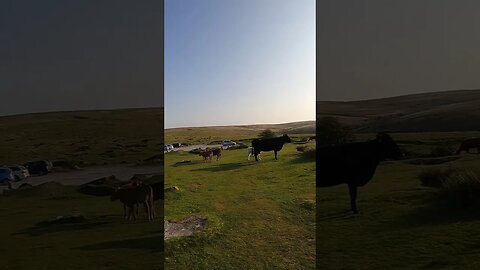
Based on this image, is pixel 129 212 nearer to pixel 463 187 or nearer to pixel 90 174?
pixel 90 174

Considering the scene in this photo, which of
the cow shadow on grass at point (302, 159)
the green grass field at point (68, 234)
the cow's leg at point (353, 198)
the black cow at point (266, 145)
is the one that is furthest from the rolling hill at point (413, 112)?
the green grass field at point (68, 234)

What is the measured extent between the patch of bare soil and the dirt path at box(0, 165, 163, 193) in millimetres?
847

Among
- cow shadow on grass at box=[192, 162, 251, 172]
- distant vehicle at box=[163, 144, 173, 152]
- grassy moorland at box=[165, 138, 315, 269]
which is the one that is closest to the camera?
distant vehicle at box=[163, 144, 173, 152]

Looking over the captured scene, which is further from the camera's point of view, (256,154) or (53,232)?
(256,154)

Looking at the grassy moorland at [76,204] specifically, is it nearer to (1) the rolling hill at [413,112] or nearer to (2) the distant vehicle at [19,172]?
(2) the distant vehicle at [19,172]

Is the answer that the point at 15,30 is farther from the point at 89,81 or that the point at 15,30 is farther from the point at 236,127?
the point at 236,127

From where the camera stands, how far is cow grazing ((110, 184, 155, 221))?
461 cm

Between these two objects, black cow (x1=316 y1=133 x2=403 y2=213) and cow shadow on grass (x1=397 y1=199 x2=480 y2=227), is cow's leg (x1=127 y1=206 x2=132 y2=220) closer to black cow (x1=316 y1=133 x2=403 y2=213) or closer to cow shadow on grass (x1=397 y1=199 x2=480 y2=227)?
black cow (x1=316 y1=133 x2=403 y2=213)

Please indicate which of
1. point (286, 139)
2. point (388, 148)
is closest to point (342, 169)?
point (388, 148)

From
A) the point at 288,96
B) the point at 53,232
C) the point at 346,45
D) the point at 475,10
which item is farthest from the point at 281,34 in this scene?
the point at 53,232

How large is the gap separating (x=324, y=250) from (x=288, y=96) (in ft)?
6.17

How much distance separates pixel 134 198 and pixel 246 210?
1.51 meters

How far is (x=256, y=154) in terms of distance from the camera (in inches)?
229

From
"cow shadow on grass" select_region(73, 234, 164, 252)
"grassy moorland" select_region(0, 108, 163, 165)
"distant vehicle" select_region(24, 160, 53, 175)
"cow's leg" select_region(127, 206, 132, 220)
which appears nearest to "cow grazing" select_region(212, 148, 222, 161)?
"grassy moorland" select_region(0, 108, 163, 165)
